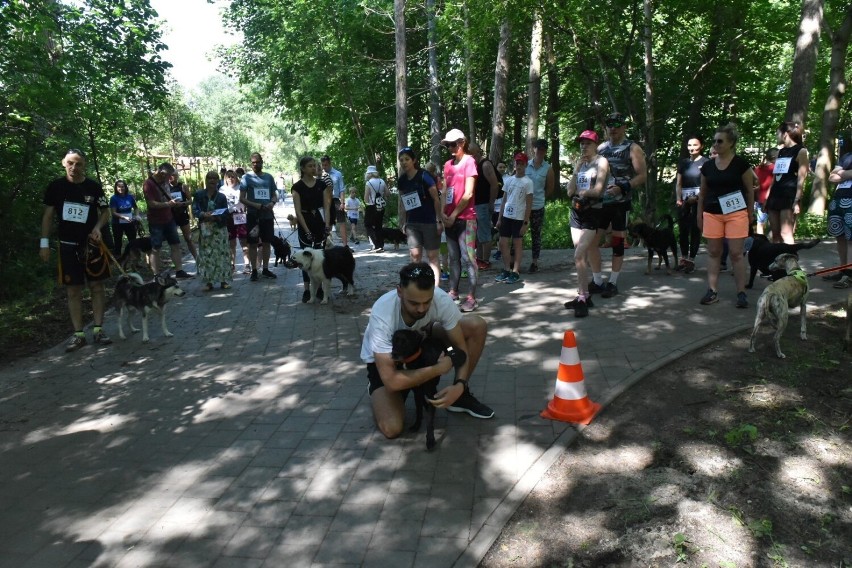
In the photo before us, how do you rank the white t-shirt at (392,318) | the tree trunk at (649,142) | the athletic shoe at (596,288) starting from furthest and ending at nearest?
1. the tree trunk at (649,142)
2. the athletic shoe at (596,288)
3. the white t-shirt at (392,318)

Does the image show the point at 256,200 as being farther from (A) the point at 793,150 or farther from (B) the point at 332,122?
Result: (B) the point at 332,122

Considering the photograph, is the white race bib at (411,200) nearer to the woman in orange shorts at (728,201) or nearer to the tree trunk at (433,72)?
the woman in orange shorts at (728,201)

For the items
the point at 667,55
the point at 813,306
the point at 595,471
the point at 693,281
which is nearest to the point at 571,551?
the point at 595,471

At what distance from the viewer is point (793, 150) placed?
7.33 m

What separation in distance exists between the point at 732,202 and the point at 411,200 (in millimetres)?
3554

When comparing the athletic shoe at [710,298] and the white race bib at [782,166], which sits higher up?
the white race bib at [782,166]

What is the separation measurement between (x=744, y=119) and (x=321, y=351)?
62.7ft

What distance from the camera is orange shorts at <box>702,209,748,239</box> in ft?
20.4

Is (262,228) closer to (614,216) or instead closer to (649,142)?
(614,216)

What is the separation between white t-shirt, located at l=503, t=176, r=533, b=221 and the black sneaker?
436 cm

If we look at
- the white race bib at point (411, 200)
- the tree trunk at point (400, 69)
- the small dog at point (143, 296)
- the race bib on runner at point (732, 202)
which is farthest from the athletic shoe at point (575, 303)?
the tree trunk at point (400, 69)

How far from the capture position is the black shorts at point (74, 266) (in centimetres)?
641

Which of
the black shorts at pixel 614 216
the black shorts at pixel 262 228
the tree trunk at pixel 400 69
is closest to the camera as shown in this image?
the black shorts at pixel 614 216

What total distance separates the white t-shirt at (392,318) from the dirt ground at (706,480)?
1210 millimetres
